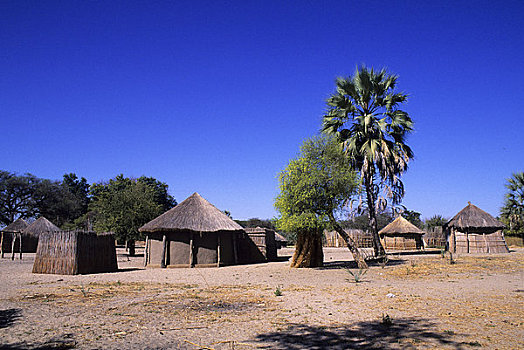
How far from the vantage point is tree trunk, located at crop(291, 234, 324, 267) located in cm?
2016

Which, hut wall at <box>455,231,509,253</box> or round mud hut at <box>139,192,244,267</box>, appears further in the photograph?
hut wall at <box>455,231,509,253</box>

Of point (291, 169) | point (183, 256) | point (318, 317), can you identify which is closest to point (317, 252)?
point (291, 169)

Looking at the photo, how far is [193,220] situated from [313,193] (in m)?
8.03

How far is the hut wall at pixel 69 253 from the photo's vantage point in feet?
57.3

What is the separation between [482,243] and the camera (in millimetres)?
31000

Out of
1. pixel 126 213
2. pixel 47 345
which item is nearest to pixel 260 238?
pixel 126 213

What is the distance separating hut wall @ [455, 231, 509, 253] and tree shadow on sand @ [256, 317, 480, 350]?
28.3 metres

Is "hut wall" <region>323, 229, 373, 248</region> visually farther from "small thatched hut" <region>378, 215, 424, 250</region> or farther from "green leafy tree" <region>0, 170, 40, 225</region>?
"green leafy tree" <region>0, 170, 40, 225</region>

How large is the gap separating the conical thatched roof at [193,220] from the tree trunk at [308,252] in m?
4.65

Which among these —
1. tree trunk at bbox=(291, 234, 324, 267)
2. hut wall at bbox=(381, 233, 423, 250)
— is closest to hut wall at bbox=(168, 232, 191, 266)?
tree trunk at bbox=(291, 234, 324, 267)

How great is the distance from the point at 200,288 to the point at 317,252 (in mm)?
9138

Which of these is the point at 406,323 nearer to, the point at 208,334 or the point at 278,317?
A: the point at 278,317

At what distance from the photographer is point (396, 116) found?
2325 centimetres

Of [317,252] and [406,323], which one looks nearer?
[406,323]
